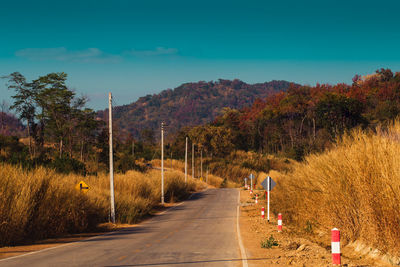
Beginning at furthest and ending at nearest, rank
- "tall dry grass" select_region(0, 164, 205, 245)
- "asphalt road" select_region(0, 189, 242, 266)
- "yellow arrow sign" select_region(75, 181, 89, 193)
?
"yellow arrow sign" select_region(75, 181, 89, 193), "tall dry grass" select_region(0, 164, 205, 245), "asphalt road" select_region(0, 189, 242, 266)

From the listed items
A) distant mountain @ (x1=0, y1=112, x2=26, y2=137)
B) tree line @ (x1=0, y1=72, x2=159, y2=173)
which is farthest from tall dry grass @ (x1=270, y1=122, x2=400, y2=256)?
distant mountain @ (x1=0, y1=112, x2=26, y2=137)

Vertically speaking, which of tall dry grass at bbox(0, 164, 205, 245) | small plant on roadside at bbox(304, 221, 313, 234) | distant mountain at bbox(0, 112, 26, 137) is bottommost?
small plant on roadside at bbox(304, 221, 313, 234)

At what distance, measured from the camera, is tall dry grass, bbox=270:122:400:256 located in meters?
11.3

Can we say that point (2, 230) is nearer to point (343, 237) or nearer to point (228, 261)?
point (228, 261)

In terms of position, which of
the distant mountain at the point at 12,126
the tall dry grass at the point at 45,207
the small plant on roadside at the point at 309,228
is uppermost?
the distant mountain at the point at 12,126

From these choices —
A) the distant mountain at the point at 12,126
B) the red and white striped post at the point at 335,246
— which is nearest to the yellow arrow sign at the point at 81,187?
the red and white striped post at the point at 335,246

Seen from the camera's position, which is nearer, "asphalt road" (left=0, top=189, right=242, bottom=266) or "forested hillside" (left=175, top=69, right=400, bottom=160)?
"asphalt road" (left=0, top=189, right=242, bottom=266)

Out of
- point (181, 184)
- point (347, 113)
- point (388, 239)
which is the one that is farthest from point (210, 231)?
point (347, 113)

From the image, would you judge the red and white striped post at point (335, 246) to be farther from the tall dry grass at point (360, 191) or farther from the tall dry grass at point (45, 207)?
the tall dry grass at point (45, 207)

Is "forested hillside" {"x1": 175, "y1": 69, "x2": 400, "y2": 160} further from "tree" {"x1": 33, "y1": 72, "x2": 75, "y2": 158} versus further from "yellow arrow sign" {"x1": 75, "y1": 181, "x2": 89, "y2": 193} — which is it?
"yellow arrow sign" {"x1": 75, "y1": 181, "x2": 89, "y2": 193}

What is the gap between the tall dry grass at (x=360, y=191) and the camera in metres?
11.3

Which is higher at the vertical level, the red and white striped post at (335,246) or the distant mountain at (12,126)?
the distant mountain at (12,126)

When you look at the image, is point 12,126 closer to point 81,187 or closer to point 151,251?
point 81,187

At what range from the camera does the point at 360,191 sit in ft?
41.6
